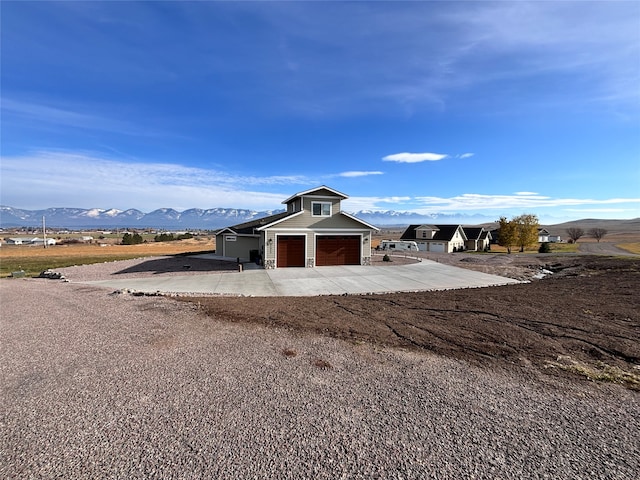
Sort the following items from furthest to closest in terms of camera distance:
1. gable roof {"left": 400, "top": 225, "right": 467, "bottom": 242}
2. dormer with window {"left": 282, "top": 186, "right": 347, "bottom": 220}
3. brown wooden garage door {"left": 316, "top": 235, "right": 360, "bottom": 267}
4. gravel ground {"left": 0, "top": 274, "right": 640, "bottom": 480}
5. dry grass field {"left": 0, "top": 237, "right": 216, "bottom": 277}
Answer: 1. gable roof {"left": 400, "top": 225, "right": 467, "bottom": 242}
2. dry grass field {"left": 0, "top": 237, "right": 216, "bottom": 277}
3. brown wooden garage door {"left": 316, "top": 235, "right": 360, "bottom": 267}
4. dormer with window {"left": 282, "top": 186, "right": 347, "bottom": 220}
5. gravel ground {"left": 0, "top": 274, "right": 640, "bottom": 480}

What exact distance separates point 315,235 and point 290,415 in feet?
57.7

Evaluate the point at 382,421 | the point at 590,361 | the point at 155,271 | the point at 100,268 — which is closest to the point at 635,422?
the point at 590,361

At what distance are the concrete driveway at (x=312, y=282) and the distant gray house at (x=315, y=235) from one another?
4.54 feet

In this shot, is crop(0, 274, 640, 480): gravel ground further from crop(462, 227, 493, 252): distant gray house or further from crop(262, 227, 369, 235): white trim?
crop(462, 227, 493, 252): distant gray house

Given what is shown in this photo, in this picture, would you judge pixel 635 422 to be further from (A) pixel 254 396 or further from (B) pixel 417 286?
(B) pixel 417 286

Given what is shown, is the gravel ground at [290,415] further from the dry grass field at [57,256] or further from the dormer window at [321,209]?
the dry grass field at [57,256]

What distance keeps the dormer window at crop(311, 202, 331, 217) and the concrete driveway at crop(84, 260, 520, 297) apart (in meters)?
4.16

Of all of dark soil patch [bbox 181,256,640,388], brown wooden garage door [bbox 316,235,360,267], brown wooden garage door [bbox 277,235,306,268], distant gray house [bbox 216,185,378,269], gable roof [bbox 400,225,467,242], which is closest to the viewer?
dark soil patch [bbox 181,256,640,388]

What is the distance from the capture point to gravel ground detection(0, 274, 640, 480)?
356cm

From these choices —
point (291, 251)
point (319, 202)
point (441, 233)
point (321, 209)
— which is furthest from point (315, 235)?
point (441, 233)

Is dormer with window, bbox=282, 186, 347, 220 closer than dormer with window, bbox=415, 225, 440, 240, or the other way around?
dormer with window, bbox=282, 186, 347, 220

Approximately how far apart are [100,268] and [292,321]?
19.6 meters

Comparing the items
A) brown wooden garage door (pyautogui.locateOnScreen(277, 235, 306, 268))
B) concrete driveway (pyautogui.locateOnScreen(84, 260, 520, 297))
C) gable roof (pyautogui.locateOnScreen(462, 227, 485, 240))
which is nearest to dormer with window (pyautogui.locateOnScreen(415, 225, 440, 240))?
gable roof (pyautogui.locateOnScreen(462, 227, 485, 240))

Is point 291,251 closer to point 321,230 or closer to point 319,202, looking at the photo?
point 321,230
